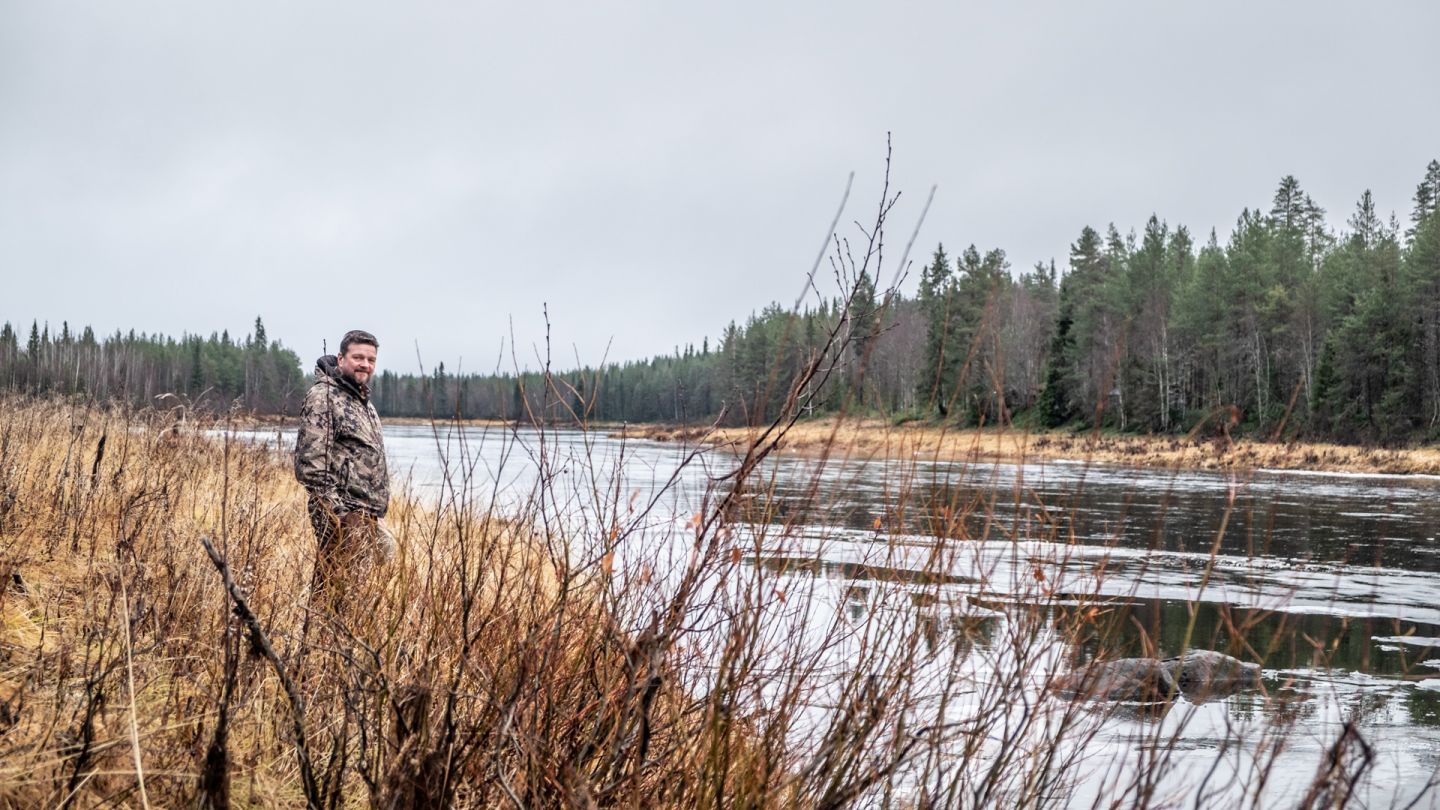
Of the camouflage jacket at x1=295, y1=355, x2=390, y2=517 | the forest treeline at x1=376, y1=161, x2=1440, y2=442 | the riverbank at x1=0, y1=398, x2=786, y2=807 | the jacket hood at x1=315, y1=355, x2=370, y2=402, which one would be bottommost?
the riverbank at x1=0, y1=398, x2=786, y2=807

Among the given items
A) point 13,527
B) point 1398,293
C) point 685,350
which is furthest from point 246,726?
point 685,350

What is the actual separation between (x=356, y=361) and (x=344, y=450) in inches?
18.3

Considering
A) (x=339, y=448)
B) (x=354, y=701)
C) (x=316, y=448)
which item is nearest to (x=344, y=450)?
(x=339, y=448)

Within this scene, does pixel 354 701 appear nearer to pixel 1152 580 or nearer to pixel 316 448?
pixel 316 448

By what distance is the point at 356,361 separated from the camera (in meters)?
5.05

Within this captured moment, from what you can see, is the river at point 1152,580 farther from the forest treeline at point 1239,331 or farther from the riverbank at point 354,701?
the forest treeline at point 1239,331

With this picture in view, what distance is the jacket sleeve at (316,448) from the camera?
4711 mm

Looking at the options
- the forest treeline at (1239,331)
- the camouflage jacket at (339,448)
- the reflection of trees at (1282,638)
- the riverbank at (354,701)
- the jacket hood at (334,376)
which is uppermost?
the forest treeline at (1239,331)

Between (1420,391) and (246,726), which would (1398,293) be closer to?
(1420,391)

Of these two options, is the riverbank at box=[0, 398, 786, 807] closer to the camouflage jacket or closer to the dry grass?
the dry grass

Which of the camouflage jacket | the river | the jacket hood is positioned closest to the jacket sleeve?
the camouflage jacket

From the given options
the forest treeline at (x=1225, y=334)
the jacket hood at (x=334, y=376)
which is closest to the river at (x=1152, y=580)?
the jacket hood at (x=334, y=376)

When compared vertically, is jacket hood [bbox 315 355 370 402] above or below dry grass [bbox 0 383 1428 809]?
above

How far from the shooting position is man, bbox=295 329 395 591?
463 cm
